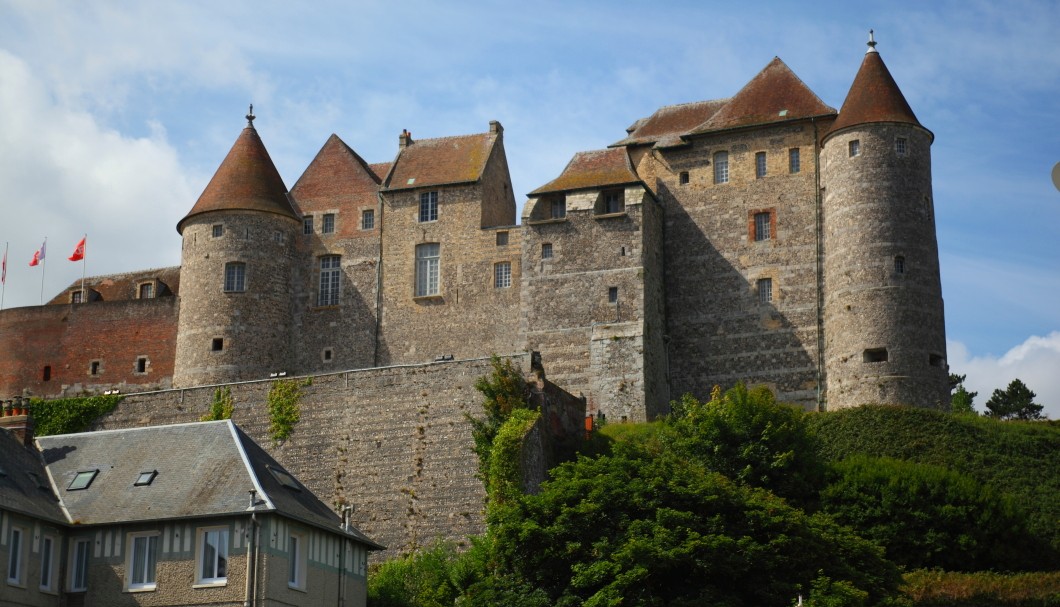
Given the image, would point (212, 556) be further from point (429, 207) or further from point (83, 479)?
point (429, 207)

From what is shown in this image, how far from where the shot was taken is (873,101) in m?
52.7

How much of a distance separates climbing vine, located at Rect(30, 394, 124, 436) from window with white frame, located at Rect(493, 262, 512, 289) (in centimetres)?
1325

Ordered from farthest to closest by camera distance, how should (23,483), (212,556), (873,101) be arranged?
(873,101)
(23,483)
(212,556)

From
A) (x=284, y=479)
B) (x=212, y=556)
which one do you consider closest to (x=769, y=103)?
(x=284, y=479)

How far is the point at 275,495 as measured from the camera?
113 ft

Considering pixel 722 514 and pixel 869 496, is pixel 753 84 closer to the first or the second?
pixel 869 496

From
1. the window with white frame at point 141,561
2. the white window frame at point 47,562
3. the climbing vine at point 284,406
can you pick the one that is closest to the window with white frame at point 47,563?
the white window frame at point 47,562

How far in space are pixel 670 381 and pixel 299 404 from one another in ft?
42.8

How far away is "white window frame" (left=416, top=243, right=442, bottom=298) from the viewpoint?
186 feet

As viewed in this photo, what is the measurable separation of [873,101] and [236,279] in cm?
2211

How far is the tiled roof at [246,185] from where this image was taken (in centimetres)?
5762

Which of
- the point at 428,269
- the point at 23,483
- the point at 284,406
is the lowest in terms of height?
the point at 23,483

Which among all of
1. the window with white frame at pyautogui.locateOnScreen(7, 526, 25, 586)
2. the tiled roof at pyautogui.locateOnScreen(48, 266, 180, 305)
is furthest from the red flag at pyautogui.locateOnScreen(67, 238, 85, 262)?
the window with white frame at pyautogui.locateOnScreen(7, 526, 25, 586)

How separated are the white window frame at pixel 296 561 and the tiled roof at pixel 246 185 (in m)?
24.7
